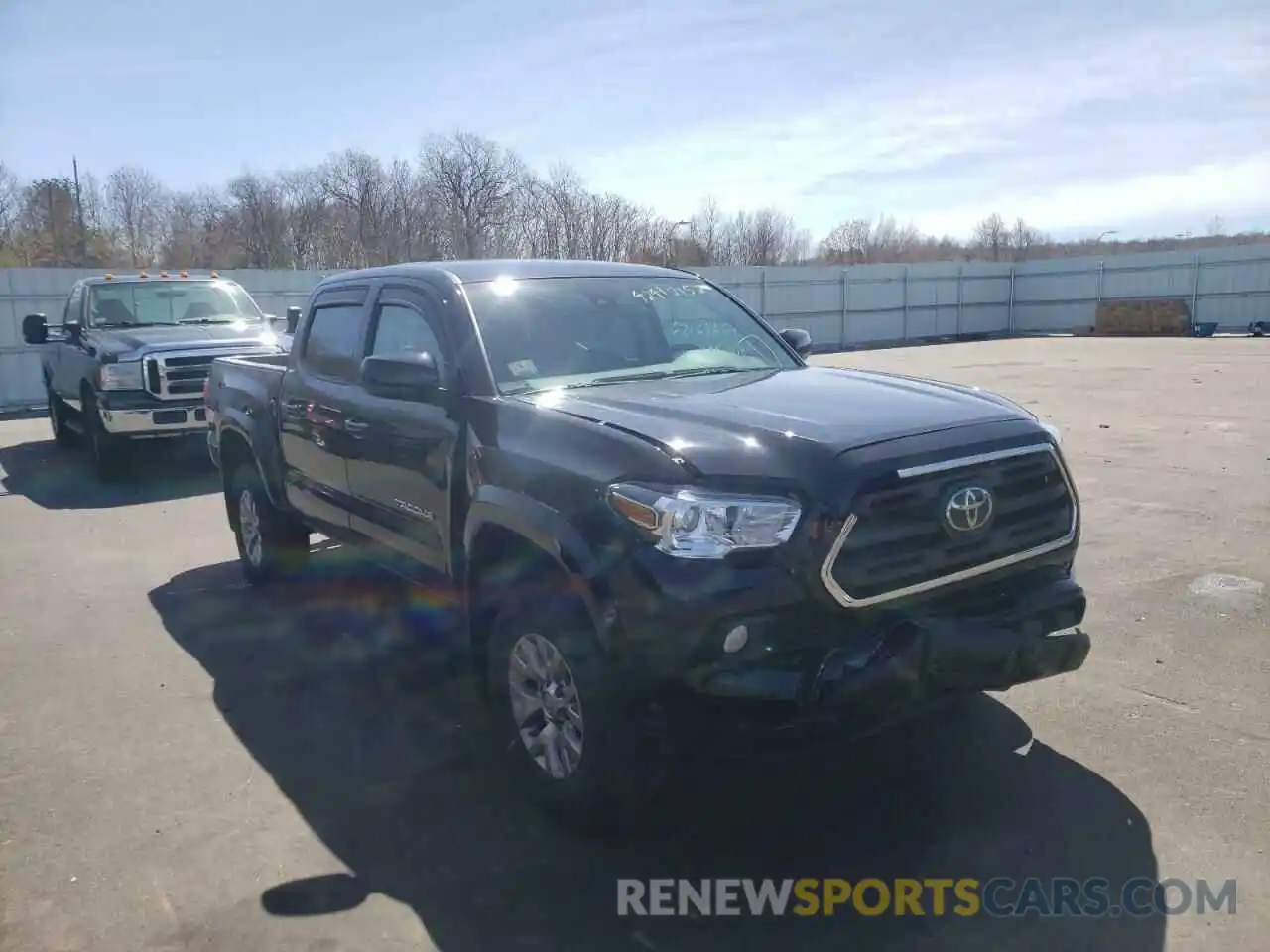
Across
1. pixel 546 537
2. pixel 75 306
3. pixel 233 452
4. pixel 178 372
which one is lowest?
pixel 233 452

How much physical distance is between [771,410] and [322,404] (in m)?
2.78

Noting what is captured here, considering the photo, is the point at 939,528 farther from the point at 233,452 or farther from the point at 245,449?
the point at 233,452

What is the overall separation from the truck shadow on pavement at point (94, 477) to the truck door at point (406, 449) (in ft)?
19.6

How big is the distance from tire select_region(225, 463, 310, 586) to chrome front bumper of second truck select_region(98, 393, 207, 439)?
384cm

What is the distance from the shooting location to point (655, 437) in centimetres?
345

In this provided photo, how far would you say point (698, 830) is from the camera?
371 centimetres

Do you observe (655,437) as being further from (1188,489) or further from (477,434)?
(1188,489)

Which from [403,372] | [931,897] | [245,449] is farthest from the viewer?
[245,449]

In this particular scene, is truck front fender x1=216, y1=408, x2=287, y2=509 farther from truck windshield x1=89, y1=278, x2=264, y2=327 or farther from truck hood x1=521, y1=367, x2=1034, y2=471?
truck windshield x1=89, y1=278, x2=264, y2=327

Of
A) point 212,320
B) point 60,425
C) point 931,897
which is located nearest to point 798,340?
point 931,897

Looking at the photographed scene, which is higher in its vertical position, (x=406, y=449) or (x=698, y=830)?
(x=406, y=449)

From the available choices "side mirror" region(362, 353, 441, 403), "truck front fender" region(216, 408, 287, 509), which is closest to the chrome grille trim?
"truck front fender" region(216, 408, 287, 509)

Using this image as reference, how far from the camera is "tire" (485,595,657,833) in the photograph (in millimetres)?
3373

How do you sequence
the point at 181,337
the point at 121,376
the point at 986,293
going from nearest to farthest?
1. the point at 121,376
2. the point at 181,337
3. the point at 986,293
